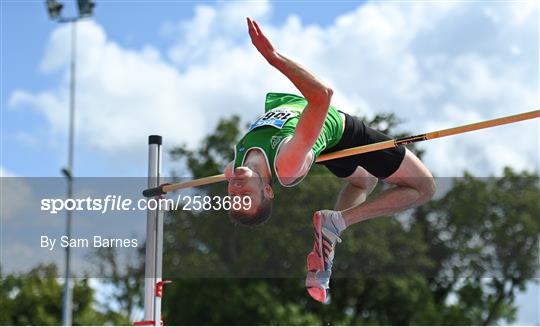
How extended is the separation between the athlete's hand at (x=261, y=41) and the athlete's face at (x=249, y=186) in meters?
0.69

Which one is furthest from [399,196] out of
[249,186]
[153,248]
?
[153,248]

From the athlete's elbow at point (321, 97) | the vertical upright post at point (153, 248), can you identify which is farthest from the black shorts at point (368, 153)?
the vertical upright post at point (153, 248)

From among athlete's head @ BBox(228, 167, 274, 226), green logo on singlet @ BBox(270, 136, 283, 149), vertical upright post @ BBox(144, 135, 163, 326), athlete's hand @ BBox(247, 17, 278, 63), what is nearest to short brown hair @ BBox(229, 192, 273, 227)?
athlete's head @ BBox(228, 167, 274, 226)

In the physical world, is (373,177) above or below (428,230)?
below

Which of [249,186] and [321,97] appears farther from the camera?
[249,186]

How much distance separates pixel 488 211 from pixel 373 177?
61.8 feet

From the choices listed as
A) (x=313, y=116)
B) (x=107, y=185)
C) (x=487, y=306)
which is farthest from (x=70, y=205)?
(x=487, y=306)

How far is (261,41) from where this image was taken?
4828 mm

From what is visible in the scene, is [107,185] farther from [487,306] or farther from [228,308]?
[487,306]

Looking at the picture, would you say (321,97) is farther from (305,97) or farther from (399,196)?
(399,196)

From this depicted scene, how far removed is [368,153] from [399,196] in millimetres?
384

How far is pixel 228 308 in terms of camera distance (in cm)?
2430

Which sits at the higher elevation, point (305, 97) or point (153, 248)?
point (305, 97)

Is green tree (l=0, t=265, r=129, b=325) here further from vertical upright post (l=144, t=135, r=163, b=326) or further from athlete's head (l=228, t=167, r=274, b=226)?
athlete's head (l=228, t=167, r=274, b=226)
